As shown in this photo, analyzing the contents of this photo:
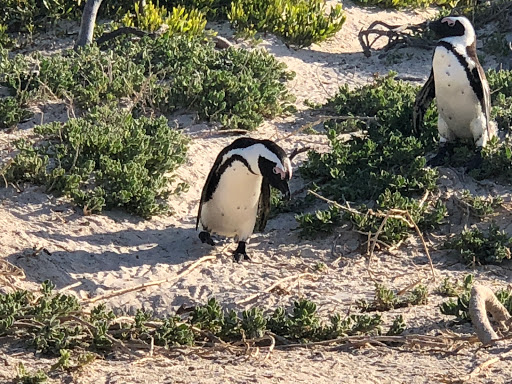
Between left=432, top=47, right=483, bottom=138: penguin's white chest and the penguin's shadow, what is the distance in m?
2.17

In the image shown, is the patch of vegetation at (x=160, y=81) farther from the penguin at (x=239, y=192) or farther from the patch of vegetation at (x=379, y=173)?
the penguin at (x=239, y=192)

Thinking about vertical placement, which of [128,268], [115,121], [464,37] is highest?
[464,37]

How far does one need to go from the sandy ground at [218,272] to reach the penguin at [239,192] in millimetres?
145

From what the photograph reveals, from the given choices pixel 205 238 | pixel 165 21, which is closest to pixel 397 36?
pixel 165 21

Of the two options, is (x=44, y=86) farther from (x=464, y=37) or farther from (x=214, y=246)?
(x=464, y=37)

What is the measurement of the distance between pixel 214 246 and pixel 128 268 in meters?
0.75

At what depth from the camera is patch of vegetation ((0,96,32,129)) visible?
26.9 feet

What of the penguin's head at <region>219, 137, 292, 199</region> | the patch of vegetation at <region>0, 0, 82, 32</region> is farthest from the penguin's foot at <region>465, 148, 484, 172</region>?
the patch of vegetation at <region>0, 0, 82, 32</region>

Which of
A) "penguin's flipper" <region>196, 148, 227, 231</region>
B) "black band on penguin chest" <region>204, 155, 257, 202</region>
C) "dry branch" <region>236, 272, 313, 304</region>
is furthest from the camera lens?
"penguin's flipper" <region>196, 148, 227, 231</region>

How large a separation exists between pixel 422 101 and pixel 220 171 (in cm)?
221

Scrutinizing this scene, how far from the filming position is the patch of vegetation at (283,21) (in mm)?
11125

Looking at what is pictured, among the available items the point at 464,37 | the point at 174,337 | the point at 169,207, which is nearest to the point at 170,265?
the point at 169,207

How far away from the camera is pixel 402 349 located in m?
4.86

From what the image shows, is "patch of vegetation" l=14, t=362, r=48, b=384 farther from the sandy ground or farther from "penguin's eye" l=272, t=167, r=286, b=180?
"penguin's eye" l=272, t=167, r=286, b=180
